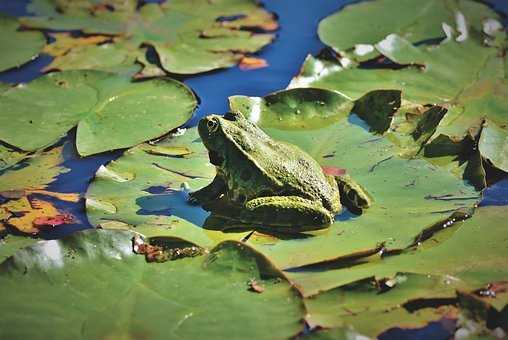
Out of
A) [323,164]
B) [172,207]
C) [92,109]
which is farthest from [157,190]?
[92,109]

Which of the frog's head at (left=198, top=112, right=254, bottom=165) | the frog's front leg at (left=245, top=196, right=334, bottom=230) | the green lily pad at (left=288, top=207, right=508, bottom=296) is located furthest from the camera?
the frog's head at (left=198, top=112, right=254, bottom=165)

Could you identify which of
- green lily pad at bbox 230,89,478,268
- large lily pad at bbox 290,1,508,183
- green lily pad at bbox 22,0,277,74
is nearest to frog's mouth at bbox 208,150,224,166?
green lily pad at bbox 230,89,478,268

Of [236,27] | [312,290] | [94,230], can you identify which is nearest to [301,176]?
[312,290]

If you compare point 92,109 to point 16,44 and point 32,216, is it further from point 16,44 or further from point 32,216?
point 16,44

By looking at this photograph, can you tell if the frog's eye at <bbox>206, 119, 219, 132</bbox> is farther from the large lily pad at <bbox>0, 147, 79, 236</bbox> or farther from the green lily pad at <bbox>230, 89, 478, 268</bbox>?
the large lily pad at <bbox>0, 147, 79, 236</bbox>

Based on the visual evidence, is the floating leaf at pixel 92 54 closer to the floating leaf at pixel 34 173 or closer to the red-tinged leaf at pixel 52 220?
the floating leaf at pixel 34 173

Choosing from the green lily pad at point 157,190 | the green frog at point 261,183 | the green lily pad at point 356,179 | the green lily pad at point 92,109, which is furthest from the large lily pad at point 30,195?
the green lily pad at point 356,179

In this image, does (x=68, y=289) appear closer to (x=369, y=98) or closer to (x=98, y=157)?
(x=98, y=157)
